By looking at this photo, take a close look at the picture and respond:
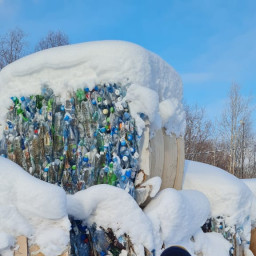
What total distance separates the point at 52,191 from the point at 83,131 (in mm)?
822

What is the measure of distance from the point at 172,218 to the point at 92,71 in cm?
154

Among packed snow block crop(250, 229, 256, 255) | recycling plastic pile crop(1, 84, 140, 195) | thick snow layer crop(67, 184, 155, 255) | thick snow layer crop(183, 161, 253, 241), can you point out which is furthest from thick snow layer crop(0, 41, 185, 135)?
packed snow block crop(250, 229, 256, 255)

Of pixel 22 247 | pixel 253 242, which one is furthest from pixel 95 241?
pixel 253 242

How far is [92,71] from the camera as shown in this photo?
10.9 ft

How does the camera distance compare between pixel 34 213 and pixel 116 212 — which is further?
pixel 116 212

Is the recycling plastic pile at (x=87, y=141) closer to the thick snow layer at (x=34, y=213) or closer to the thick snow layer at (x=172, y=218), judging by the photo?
the thick snow layer at (x=172, y=218)

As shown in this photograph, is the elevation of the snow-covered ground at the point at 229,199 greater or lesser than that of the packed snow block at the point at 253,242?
greater

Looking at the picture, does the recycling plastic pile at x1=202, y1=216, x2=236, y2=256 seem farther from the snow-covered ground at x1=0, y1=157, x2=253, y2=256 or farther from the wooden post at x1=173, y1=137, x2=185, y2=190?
the wooden post at x1=173, y1=137, x2=185, y2=190

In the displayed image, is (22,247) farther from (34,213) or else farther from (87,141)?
(87,141)

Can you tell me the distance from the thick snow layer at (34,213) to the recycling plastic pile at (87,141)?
2.05 feet

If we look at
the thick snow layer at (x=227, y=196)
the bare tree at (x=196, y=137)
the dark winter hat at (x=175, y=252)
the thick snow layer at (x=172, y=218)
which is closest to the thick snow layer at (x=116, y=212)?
the thick snow layer at (x=172, y=218)

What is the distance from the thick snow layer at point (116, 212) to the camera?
296 centimetres

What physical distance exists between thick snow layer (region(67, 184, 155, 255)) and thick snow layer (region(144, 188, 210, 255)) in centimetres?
17

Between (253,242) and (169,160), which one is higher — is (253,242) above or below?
below
